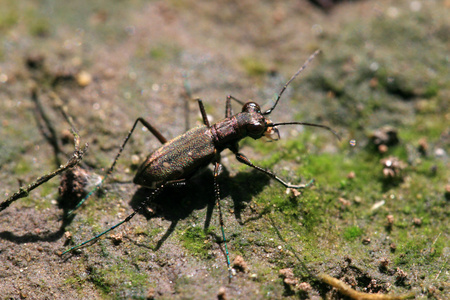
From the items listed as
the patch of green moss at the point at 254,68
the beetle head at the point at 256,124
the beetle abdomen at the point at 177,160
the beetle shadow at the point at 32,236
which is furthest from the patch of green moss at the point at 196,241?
the patch of green moss at the point at 254,68

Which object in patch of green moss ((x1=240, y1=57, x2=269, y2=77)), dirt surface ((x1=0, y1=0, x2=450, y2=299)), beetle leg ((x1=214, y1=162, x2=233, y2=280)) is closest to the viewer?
beetle leg ((x1=214, y1=162, x2=233, y2=280))

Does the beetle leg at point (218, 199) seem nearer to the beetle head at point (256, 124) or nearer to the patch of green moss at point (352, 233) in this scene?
the beetle head at point (256, 124)

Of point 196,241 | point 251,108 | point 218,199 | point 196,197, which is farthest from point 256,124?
point 196,241

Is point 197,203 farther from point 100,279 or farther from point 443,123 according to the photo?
point 443,123

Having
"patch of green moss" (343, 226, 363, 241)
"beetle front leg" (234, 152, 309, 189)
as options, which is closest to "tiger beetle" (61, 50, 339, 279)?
"beetle front leg" (234, 152, 309, 189)

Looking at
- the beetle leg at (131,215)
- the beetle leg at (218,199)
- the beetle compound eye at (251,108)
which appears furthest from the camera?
the beetle compound eye at (251,108)

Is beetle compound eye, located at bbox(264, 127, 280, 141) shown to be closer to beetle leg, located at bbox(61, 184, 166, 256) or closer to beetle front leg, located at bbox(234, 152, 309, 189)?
beetle front leg, located at bbox(234, 152, 309, 189)
